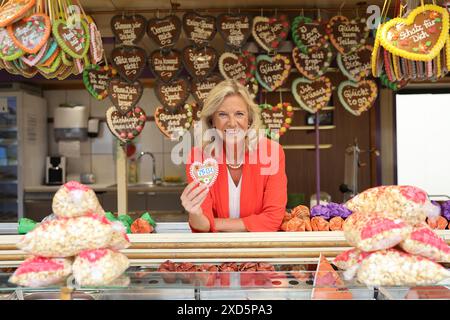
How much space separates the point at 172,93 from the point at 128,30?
1.99 ft

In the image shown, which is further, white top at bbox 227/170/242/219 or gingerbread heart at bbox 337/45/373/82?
gingerbread heart at bbox 337/45/373/82

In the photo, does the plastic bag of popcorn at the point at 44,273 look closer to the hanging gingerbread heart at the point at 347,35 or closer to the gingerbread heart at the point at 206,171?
the gingerbread heart at the point at 206,171

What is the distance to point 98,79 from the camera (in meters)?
3.97

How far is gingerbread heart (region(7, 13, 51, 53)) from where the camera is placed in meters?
2.09

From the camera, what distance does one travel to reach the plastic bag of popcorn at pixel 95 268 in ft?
3.28

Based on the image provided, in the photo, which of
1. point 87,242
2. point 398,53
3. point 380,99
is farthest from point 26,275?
point 380,99

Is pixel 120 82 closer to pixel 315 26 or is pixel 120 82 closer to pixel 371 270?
pixel 315 26

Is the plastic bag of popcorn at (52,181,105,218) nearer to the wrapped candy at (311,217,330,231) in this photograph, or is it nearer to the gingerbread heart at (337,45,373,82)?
the wrapped candy at (311,217,330,231)

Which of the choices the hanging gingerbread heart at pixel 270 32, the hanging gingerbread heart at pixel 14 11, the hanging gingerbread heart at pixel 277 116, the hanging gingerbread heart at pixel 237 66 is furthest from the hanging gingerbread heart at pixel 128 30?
the hanging gingerbread heart at pixel 14 11

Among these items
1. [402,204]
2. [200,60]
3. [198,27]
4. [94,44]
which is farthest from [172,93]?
[402,204]

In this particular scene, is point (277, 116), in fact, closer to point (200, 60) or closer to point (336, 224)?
point (200, 60)

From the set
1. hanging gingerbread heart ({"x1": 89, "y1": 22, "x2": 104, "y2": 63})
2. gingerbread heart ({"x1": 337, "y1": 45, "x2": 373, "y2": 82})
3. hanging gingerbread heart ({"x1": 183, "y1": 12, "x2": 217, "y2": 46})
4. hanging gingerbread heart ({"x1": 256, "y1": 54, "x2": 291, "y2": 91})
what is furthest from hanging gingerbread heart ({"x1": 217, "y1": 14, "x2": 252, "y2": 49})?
hanging gingerbread heart ({"x1": 89, "y1": 22, "x2": 104, "y2": 63})

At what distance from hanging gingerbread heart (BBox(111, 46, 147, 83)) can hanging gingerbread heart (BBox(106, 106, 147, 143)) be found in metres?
0.28
